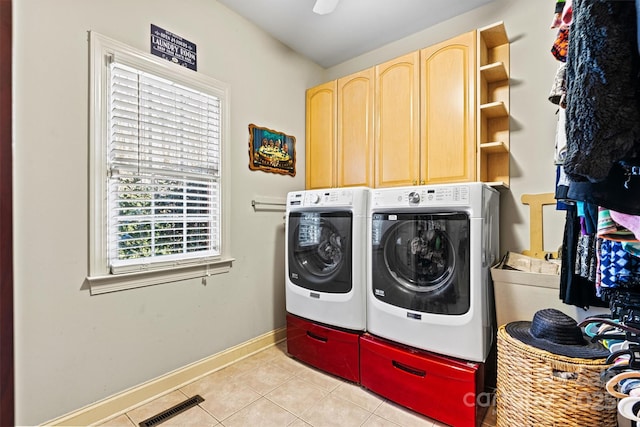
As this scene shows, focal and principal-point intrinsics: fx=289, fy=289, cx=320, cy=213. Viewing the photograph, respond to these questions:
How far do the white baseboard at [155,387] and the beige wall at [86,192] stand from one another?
0.04 metres

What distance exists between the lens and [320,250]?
2.13 m

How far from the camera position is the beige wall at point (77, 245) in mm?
1360

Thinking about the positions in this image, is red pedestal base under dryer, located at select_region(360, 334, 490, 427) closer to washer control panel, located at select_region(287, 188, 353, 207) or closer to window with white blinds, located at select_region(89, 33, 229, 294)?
washer control panel, located at select_region(287, 188, 353, 207)

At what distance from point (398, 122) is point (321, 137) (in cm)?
78

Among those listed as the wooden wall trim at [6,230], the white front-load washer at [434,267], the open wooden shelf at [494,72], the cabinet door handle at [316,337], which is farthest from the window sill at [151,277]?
the open wooden shelf at [494,72]

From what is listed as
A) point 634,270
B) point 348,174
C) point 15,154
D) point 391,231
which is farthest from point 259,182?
point 634,270

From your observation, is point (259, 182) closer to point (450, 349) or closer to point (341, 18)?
point (341, 18)

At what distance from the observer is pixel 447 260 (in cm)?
162

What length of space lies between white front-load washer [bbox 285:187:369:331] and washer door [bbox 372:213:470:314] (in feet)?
0.43

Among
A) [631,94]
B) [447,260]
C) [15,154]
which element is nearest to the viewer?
[631,94]

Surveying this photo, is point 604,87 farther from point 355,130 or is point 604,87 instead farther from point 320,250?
point 355,130

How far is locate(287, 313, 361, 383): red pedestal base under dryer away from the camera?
1926mm

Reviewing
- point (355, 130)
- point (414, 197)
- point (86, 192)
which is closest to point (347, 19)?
point (355, 130)

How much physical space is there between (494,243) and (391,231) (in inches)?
27.9
